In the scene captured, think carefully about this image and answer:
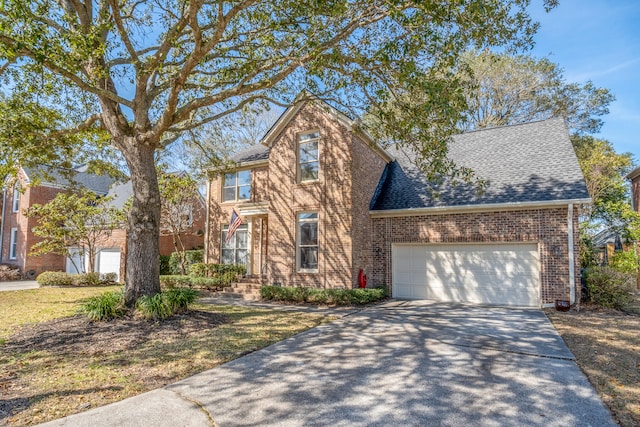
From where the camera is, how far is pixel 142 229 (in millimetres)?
8500

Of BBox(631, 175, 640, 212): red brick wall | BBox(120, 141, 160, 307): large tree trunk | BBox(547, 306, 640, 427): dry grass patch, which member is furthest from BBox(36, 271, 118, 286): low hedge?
BBox(631, 175, 640, 212): red brick wall

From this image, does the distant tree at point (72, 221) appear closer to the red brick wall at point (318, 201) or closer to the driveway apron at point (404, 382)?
the red brick wall at point (318, 201)

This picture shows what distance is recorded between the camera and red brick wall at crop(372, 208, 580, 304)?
34.4 feet

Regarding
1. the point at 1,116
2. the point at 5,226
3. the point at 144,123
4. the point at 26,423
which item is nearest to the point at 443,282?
the point at 144,123

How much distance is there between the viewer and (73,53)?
6.63 m

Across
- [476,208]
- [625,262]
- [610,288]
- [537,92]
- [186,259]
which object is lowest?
[610,288]

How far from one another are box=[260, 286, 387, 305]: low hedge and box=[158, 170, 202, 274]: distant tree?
676 centimetres

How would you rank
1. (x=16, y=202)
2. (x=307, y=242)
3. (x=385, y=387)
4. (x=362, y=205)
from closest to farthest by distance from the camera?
(x=385, y=387), (x=362, y=205), (x=307, y=242), (x=16, y=202)

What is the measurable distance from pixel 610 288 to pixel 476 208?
423 centimetres

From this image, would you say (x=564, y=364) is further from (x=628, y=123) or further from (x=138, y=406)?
(x=628, y=123)

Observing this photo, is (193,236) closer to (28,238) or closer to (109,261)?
(109,261)

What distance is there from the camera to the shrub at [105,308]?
781 cm

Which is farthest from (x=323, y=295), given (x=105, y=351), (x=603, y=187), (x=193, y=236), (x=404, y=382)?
(x=603, y=187)

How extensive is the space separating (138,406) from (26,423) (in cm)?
102
